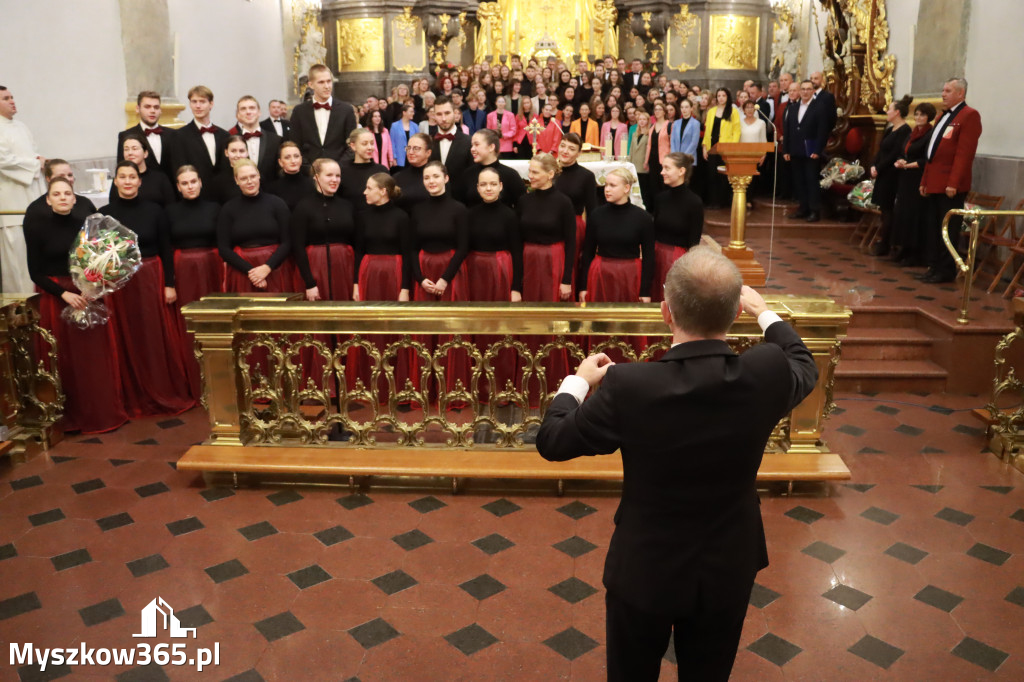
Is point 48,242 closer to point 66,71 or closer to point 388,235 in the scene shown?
point 388,235

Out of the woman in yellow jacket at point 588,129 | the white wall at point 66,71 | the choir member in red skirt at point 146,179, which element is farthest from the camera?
the woman in yellow jacket at point 588,129

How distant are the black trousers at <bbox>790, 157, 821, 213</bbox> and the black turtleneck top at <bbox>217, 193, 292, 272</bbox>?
298 inches

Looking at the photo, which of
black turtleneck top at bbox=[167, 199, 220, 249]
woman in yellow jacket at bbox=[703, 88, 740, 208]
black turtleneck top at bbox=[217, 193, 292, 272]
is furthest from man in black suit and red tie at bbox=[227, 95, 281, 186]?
woman in yellow jacket at bbox=[703, 88, 740, 208]

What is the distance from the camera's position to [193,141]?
658 cm

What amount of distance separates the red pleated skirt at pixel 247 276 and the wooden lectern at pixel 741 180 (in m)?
3.48

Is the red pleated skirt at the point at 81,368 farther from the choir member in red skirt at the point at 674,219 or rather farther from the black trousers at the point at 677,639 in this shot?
the black trousers at the point at 677,639

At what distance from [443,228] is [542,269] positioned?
2.32 feet

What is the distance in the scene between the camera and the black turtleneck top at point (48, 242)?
17.6ft

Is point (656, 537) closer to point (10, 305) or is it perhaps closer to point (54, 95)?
point (10, 305)

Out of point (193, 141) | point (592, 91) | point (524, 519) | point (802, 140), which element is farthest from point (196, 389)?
point (592, 91)

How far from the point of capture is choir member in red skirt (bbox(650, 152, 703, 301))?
18.4 ft

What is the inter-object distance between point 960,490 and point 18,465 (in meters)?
5.30

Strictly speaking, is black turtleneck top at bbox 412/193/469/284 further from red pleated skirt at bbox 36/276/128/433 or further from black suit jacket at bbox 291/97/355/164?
red pleated skirt at bbox 36/276/128/433

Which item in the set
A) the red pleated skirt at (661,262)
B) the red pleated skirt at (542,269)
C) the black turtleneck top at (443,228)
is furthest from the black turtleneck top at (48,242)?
the red pleated skirt at (661,262)
